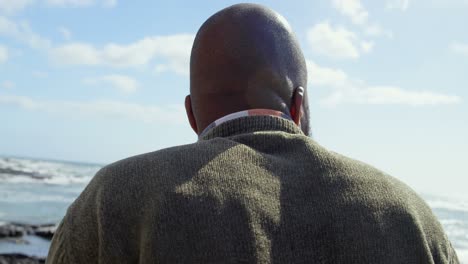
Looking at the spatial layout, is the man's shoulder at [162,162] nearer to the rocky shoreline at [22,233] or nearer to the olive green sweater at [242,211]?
the olive green sweater at [242,211]

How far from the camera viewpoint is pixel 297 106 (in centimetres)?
202

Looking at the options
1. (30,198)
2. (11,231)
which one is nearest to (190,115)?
(11,231)

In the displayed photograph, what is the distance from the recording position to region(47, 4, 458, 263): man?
4.66ft

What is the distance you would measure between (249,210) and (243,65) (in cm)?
68

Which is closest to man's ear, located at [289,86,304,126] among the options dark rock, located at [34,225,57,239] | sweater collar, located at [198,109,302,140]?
sweater collar, located at [198,109,302,140]

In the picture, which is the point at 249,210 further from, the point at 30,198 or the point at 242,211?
the point at 30,198

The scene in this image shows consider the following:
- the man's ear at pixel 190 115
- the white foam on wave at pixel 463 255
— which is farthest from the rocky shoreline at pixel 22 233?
the man's ear at pixel 190 115

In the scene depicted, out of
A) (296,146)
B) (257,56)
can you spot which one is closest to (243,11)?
(257,56)

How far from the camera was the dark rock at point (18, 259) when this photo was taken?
11.1 meters

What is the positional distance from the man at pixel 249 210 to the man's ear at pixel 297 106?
234 millimetres

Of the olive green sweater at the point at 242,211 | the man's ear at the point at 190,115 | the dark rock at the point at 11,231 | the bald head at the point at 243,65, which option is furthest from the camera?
the dark rock at the point at 11,231

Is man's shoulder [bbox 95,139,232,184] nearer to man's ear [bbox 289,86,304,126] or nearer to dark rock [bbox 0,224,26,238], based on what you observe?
man's ear [bbox 289,86,304,126]

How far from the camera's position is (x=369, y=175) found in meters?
1.63

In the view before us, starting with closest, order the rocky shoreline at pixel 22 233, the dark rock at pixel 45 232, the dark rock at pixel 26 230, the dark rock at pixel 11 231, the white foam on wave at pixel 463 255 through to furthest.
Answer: the rocky shoreline at pixel 22 233 < the white foam on wave at pixel 463 255 < the dark rock at pixel 11 231 < the dark rock at pixel 26 230 < the dark rock at pixel 45 232
